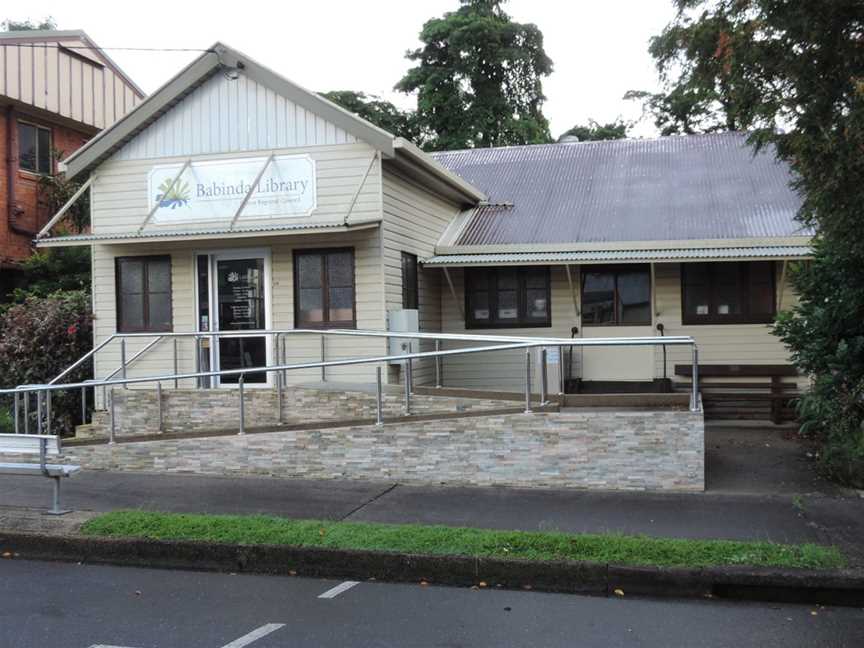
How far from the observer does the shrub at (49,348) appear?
1412cm

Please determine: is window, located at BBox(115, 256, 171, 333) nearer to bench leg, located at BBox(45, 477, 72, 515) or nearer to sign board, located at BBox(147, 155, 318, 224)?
sign board, located at BBox(147, 155, 318, 224)

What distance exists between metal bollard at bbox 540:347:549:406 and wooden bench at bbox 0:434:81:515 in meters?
4.84

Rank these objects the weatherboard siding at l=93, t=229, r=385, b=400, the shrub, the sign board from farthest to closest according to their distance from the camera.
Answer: the shrub
the sign board
the weatherboard siding at l=93, t=229, r=385, b=400

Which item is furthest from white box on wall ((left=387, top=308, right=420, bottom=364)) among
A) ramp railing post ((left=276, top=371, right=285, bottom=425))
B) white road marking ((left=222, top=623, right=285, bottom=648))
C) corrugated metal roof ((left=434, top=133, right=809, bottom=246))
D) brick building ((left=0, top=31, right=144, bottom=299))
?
brick building ((left=0, top=31, right=144, bottom=299))

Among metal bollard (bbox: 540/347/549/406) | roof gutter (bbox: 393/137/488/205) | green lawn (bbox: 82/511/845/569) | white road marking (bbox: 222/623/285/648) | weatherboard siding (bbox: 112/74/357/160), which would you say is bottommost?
white road marking (bbox: 222/623/285/648)

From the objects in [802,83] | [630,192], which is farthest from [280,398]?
[630,192]

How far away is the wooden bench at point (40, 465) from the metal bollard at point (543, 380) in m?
4.84

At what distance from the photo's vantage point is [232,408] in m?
11.8

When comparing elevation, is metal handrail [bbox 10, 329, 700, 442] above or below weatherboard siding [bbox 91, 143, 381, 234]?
below

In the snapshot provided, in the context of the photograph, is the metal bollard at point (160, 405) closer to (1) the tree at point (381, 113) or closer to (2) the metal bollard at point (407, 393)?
(2) the metal bollard at point (407, 393)

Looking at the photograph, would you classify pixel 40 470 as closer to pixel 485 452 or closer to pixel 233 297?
pixel 485 452

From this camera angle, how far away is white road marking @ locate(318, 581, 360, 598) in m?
6.57

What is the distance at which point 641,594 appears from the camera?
647cm

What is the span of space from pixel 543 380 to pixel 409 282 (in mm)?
4431
